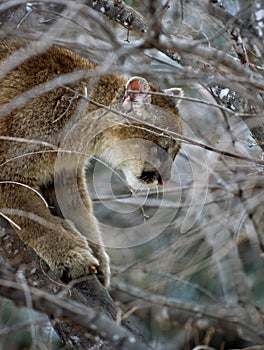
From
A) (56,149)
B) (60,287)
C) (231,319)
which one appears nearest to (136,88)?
(56,149)

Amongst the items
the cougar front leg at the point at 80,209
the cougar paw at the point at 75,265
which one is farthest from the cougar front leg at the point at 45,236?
the cougar front leg at the point at 80,209

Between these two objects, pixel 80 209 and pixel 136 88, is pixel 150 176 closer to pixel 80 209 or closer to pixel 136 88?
pixel 80 209

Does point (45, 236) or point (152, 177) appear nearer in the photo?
point (45, 236)

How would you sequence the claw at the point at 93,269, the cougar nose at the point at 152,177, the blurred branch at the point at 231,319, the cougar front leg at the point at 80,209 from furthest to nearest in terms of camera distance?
the cougar nose at the point at 152,177
the cougar front leg at the point at 80,209
the claw at the point at 93,269
the blurred branch at the point at 231,319

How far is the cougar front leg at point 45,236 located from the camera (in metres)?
5.26

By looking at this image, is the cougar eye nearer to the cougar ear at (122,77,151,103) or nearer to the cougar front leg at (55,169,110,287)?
the cougar front leg at (55,169,110,287)

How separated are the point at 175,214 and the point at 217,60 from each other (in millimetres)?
3043

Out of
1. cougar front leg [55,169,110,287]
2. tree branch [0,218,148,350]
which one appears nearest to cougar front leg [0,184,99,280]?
tree branch [0,218,148,350]

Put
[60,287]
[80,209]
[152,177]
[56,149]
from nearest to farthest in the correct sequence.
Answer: [60,287], [56,149], [80,209], [152,177]

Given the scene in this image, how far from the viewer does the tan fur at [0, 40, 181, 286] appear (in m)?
5.27

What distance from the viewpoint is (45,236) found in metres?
5.34

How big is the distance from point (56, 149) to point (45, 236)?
64cm

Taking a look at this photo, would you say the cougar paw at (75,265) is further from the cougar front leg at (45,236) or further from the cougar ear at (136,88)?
the cougar ear at (136,88)

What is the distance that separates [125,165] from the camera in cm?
615
